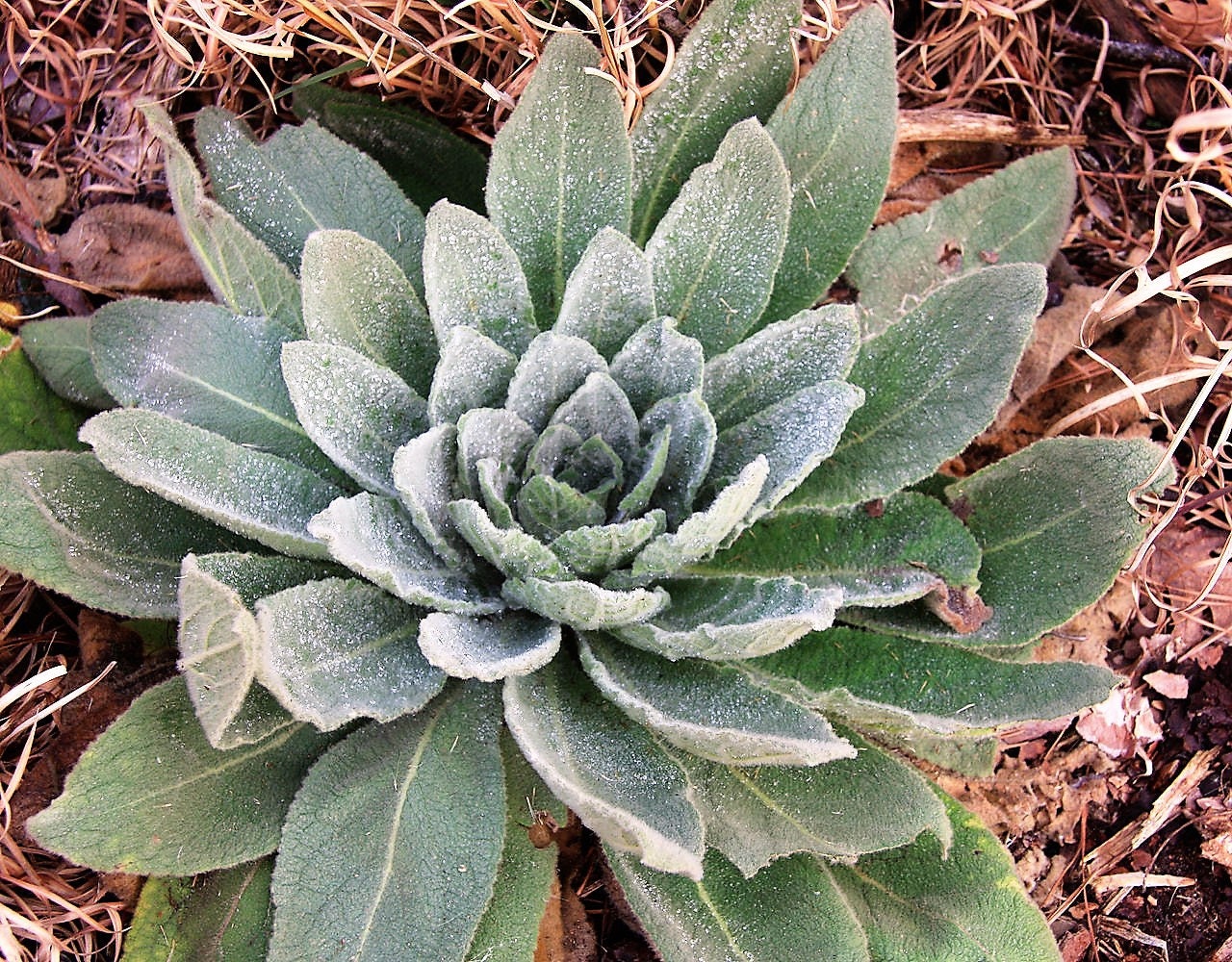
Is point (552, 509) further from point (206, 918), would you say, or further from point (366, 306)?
point (206, 918)

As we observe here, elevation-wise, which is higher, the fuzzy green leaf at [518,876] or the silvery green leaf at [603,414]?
the silvery green leaf at [603,414]

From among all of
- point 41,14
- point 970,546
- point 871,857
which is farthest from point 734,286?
point 41,14

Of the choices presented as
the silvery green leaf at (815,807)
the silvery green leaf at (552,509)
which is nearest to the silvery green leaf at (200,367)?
the silvery green leaf at (552,509)

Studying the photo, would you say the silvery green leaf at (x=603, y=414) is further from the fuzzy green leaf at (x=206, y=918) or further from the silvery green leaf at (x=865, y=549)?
the fuzzy green leaf at (x=206, y=918)

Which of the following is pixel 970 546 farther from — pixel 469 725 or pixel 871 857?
pixel 469 725

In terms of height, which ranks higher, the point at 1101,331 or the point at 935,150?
the point at 935,150

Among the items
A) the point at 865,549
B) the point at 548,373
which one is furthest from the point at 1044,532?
the point at 548,373

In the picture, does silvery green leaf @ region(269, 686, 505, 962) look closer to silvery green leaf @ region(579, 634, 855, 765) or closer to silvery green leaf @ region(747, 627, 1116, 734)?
silvery green leaf @ region(579, 634, 855, 765)
